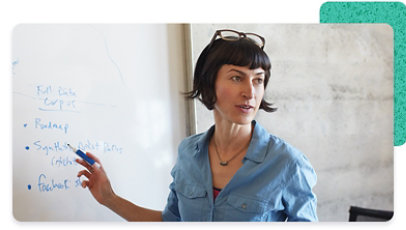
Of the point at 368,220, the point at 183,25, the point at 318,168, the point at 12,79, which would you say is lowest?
the point at 368,220

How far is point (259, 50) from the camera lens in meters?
0.97

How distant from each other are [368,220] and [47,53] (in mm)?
868

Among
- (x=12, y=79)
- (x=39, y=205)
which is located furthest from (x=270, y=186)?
(x=12, y=79)

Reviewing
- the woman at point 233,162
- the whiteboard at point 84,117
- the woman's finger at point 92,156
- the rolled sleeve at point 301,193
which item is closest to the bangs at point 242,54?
the woman at point 233,162

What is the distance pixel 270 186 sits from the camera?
939mm

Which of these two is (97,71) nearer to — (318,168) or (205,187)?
(205,187)

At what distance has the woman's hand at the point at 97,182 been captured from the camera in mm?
1002

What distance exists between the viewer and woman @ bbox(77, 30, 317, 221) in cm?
95

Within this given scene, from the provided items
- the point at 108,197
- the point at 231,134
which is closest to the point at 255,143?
the point at 231,134

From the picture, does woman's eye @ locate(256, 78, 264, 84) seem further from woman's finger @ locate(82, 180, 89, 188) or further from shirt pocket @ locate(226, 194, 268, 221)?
woman's finger @ locate(82, 180, 89, 188)

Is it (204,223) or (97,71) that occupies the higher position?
(97,71)

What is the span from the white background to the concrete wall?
0.11 feet

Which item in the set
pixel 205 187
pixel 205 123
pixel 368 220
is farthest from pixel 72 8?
→ pixel 368 220

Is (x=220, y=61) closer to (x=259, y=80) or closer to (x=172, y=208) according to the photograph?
(x=259, y=80)
